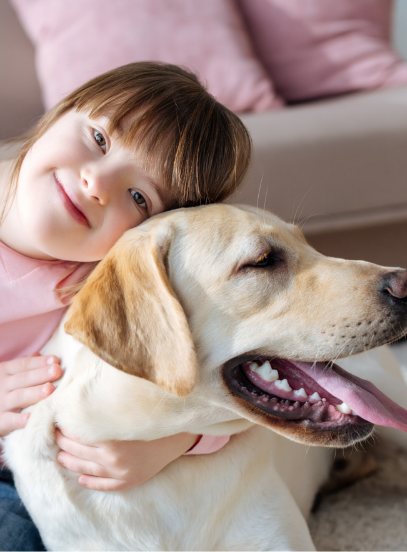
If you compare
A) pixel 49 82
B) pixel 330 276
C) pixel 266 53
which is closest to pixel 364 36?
pixel 266 53

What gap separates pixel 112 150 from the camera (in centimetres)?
130

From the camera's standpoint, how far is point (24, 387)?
4.31 ft

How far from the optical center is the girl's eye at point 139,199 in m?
1.33

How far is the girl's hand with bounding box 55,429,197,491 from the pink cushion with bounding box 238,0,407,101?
2.10 meters

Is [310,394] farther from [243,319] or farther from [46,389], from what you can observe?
[46,389]

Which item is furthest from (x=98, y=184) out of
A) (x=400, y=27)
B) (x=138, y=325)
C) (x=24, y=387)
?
(x=400, y=27)

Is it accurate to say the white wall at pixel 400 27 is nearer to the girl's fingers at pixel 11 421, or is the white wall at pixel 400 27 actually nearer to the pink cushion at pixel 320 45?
the pink cushion at pixel 320 45

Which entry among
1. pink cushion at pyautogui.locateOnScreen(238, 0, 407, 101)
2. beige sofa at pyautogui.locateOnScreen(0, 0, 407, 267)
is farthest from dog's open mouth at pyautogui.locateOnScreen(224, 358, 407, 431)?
pink cushion at pyautogui.locateOnScreen(238, 0, 407, 101)

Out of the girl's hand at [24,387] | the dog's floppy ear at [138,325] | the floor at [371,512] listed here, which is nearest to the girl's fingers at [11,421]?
the girl's hand at [24,387]

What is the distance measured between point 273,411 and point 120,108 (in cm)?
80

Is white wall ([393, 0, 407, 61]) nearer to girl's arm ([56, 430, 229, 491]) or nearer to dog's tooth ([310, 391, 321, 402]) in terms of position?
dog's tooth ([310, 391, 321, 402])

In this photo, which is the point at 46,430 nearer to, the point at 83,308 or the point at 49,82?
the point at 83,308

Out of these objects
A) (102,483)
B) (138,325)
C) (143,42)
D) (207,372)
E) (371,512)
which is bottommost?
(371,512)

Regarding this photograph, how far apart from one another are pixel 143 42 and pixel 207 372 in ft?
5.86
